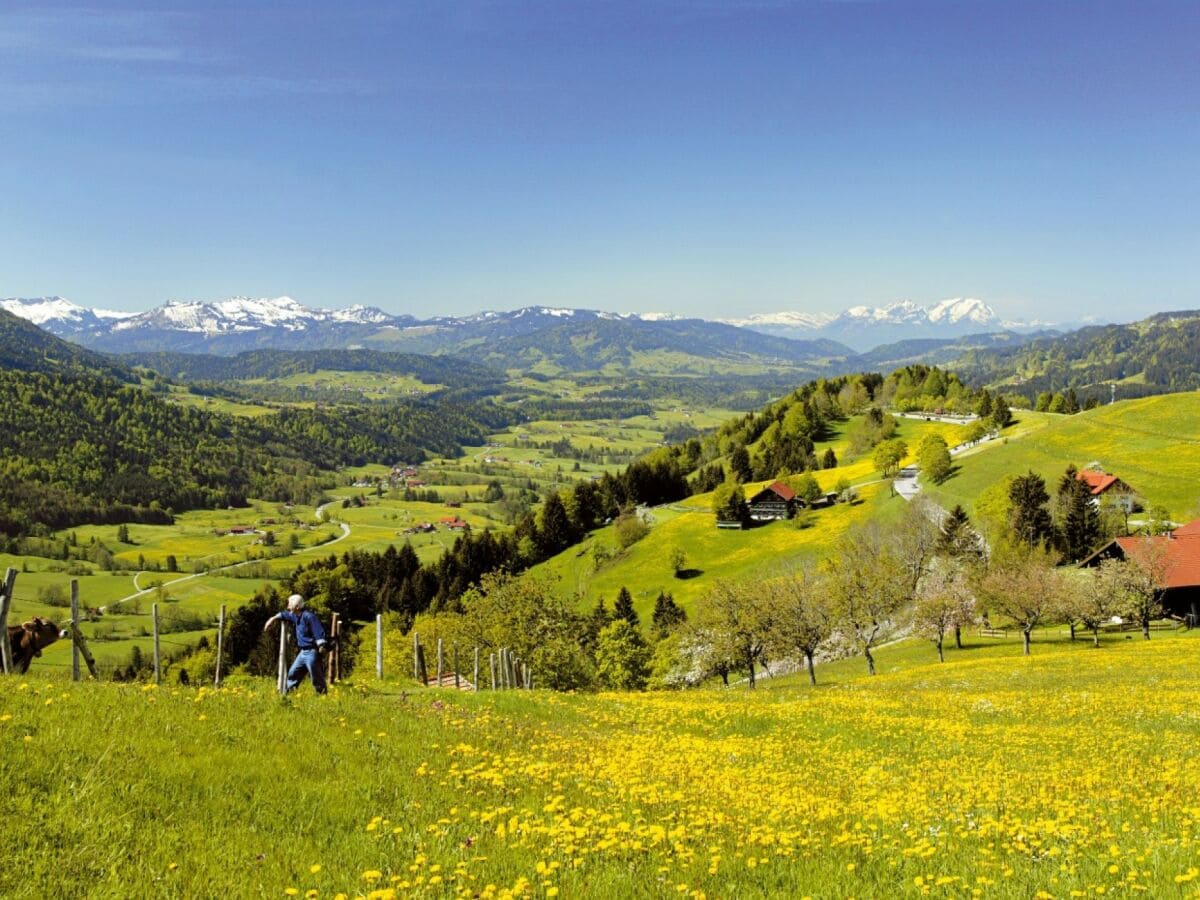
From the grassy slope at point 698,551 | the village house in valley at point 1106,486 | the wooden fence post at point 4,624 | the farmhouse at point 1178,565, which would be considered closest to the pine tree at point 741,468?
the grassy slope at point 698,551

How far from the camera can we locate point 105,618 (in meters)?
164

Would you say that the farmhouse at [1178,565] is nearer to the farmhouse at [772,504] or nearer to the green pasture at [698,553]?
the green pasture at [698,553]

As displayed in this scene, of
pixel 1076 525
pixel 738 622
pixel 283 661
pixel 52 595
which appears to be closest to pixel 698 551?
pixel 1076 525

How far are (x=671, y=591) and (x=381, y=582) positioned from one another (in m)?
62.2

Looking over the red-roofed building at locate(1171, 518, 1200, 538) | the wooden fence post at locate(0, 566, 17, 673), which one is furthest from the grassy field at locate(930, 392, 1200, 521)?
the wooden fence post at locate(0, 566, 17, 673)

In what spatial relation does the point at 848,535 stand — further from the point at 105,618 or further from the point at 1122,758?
the point at 105,618

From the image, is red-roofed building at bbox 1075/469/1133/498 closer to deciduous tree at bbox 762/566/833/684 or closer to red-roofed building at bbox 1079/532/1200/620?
red-roofed building at bbox 1079/532/1200/620

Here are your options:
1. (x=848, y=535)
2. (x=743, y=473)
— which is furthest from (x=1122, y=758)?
(x=743, y=473)

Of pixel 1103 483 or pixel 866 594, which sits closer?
pixel 866 594

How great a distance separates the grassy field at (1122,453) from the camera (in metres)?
101

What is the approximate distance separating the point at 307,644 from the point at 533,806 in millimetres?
10704

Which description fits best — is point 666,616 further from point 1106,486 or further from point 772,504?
point 1106,486

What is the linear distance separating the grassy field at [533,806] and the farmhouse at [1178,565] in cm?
6111

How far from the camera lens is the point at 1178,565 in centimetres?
6881
